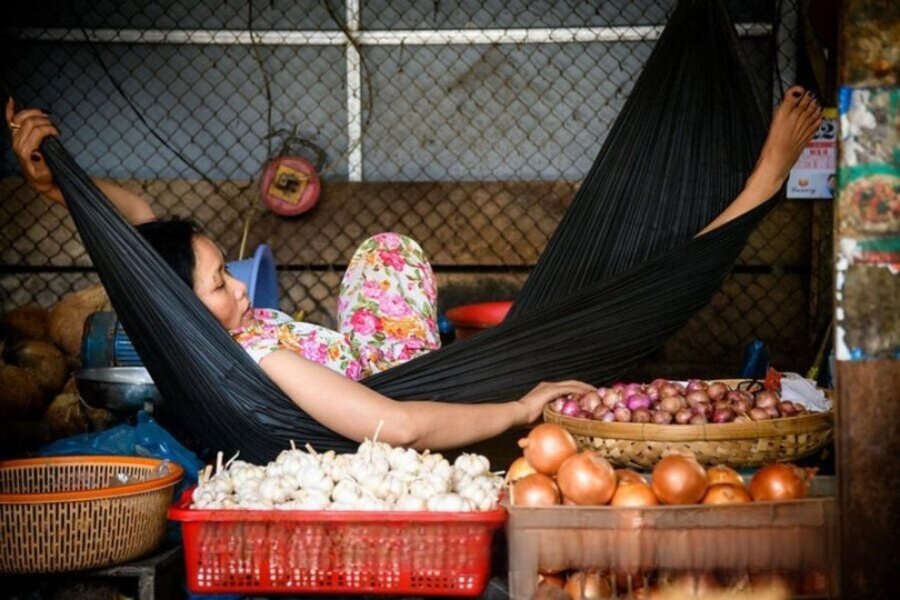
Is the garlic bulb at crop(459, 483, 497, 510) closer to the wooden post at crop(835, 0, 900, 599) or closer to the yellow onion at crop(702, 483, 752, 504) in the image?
the yellow onion at crop(702, 483, 752, 504)

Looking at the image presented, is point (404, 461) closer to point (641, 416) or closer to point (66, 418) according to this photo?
point (641, 416)

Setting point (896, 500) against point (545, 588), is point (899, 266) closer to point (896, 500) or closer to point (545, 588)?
point (896, 500)

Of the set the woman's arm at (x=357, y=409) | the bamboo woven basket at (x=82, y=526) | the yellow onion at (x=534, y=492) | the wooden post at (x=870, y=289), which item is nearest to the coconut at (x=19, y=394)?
the bamboo woven basket at (x=82, y=526)

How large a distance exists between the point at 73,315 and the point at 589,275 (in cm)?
243

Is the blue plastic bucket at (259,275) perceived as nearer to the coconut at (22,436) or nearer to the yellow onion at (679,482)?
the coconut at (22,436)

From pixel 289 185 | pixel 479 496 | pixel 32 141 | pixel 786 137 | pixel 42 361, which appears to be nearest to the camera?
pixel 479 496

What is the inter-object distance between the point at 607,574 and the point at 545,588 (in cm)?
11

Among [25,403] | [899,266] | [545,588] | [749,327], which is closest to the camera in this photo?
[899,266]

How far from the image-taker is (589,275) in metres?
2.40

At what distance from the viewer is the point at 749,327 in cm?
411

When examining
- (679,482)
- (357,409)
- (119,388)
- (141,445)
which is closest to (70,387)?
(119,388)

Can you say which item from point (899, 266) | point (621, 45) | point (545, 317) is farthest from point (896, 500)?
point (621, 45)

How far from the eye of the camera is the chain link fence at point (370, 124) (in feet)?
13.5

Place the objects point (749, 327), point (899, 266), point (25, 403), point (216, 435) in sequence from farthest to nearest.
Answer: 1. point (749, 327)
2. point (25, 403)
3. point (216, 435)
4. point (899, 266)
